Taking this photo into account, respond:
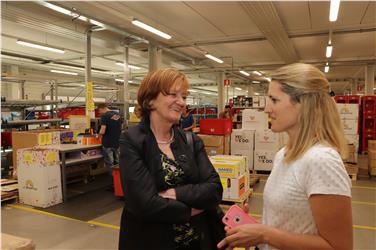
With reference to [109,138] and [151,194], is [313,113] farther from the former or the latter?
[109,138]

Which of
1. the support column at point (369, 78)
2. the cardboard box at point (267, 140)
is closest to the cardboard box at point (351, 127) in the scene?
the cardboard box at point (267, 140)

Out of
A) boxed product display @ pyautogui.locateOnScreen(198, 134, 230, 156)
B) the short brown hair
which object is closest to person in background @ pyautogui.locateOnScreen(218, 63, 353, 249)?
the short brown hair

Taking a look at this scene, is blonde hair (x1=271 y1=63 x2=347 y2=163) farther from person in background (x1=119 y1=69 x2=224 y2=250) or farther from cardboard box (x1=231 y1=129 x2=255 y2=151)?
cardboard box (x1=231 y1=129 x2=255 y2=151)

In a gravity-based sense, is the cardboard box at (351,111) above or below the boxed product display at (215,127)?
above

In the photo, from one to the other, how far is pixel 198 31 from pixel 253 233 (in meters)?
8.01

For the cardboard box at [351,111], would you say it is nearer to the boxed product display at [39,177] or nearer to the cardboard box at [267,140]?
the cardboard box at [267,140]

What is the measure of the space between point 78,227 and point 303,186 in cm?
378

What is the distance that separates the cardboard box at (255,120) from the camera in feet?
24.4

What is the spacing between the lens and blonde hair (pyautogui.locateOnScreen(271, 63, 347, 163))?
1099mm

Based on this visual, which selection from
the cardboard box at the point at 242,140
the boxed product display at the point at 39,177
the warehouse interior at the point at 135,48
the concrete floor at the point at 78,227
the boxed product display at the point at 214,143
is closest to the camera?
the concrete floor at the point at 78,227

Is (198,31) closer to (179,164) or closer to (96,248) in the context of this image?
(96,248)

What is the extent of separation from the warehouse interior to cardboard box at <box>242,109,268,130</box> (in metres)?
1.16

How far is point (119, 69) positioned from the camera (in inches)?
607

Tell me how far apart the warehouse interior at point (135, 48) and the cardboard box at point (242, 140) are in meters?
0.77
